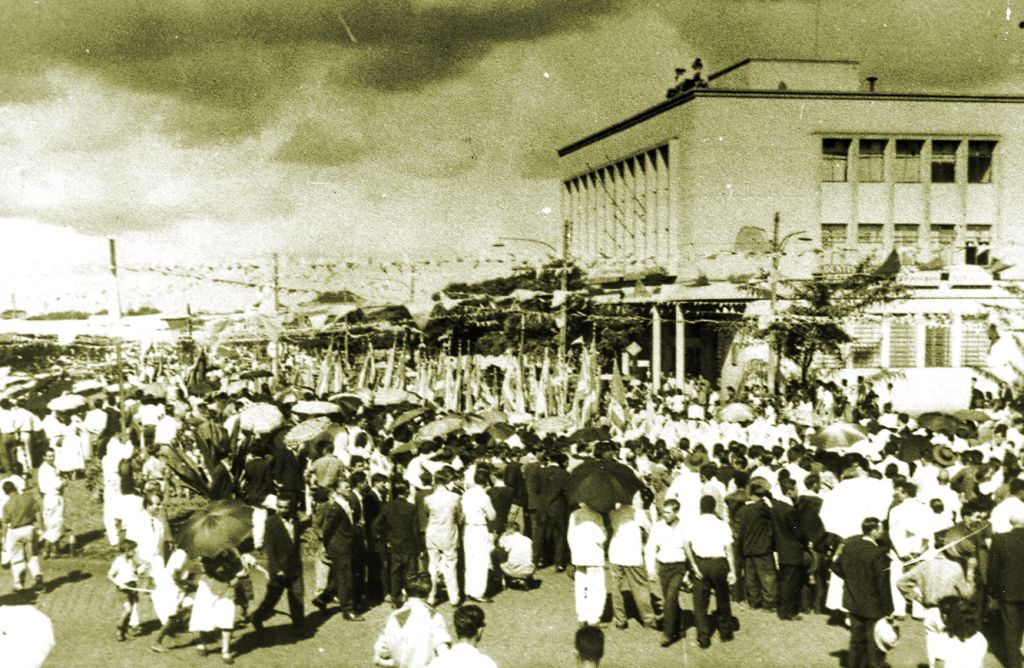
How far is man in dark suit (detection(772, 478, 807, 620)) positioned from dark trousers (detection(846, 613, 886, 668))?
1.50 meters

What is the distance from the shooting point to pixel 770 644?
9.87 metres

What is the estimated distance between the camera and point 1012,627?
8.99 metres

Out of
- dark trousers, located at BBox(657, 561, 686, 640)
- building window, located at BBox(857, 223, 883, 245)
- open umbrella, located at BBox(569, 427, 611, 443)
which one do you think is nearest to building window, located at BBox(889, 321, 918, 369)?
building window, located at BBox(857, 223, 883, 245)

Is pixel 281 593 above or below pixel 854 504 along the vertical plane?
below

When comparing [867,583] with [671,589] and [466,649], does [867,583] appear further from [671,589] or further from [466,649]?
[466,649]

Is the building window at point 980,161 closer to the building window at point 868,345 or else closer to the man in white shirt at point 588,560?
the building window at point 868,345

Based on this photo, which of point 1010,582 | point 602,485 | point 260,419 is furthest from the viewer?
point 260,419

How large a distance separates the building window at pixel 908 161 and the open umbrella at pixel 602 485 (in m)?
38.0

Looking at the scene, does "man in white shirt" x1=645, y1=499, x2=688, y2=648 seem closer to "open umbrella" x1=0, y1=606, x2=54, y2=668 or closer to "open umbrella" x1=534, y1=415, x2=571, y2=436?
"open umbrella" x1=0, y1=606, x2=54, y2=668

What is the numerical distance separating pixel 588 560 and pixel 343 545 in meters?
2.81

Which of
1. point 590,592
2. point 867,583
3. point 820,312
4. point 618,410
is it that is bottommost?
point 590,592

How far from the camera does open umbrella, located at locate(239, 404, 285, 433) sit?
16281 millimetres

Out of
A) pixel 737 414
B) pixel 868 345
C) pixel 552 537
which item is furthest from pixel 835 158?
pixel 552 537

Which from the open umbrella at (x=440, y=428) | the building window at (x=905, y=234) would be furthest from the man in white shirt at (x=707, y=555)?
the building window at (x=905, y=234)
